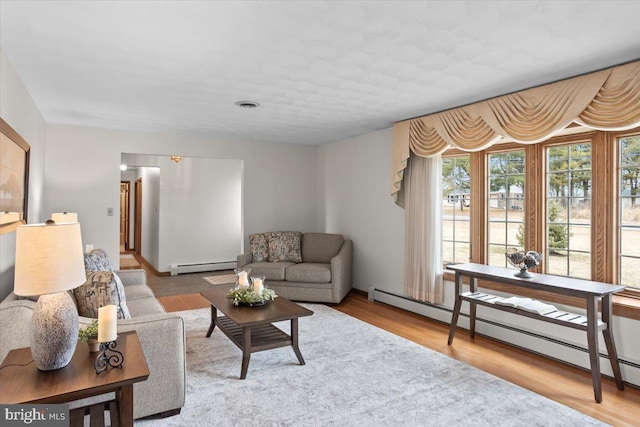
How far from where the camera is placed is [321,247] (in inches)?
232

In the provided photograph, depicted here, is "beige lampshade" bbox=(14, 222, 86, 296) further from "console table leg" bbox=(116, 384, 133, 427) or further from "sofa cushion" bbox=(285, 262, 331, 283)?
"sofa cushion" bbox=(285, 262, 331, 283)

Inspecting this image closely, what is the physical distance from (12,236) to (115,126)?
7.61ft

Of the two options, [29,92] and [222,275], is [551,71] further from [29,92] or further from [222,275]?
[222,275]

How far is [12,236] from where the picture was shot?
3.18 metres

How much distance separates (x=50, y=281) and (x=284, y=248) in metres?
4.30

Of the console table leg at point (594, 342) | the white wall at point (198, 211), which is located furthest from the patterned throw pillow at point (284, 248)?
the console table leg at point (594, 342)

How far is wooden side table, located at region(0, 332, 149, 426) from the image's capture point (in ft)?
4.92

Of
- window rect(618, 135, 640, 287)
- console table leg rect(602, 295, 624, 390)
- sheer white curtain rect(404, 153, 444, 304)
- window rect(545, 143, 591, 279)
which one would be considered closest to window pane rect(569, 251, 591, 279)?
window rect(545, 143, 591, 279)

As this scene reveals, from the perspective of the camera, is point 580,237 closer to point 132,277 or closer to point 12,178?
point 132,277

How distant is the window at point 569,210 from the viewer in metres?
3.46

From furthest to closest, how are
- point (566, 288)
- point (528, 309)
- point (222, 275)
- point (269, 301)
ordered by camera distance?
point (222, 275) → point (269, 301) → point (528, 309) → point (566, 288)

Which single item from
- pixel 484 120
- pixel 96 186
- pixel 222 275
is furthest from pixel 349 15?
pixel 222 275

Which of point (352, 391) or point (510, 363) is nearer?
point (352, 391)

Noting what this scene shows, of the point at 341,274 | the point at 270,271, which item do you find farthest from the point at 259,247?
the point at 341,274
